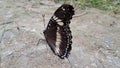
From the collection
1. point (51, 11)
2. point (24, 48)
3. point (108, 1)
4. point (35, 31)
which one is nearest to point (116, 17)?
point (108, 1)

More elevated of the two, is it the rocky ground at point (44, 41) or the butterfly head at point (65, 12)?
the butterfly head at point (65, 12)

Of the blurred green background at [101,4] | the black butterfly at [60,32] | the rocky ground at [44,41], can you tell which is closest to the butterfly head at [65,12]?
the black butterfly at [60,32]

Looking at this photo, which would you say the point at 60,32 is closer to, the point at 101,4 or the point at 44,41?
the point at 44,41

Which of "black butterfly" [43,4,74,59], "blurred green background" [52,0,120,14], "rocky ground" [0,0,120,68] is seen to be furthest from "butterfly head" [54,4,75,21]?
"blurred green background" [52,0,120,14]

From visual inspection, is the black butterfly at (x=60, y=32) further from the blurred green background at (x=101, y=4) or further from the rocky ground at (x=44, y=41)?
the blurred green background at (x=101, y=4)

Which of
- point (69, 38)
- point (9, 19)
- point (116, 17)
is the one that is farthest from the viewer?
point (116, 17)

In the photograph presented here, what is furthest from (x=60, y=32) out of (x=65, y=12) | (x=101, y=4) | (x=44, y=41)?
(x=101, y=4)

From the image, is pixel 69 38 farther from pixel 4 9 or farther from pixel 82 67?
pixel 4 9
